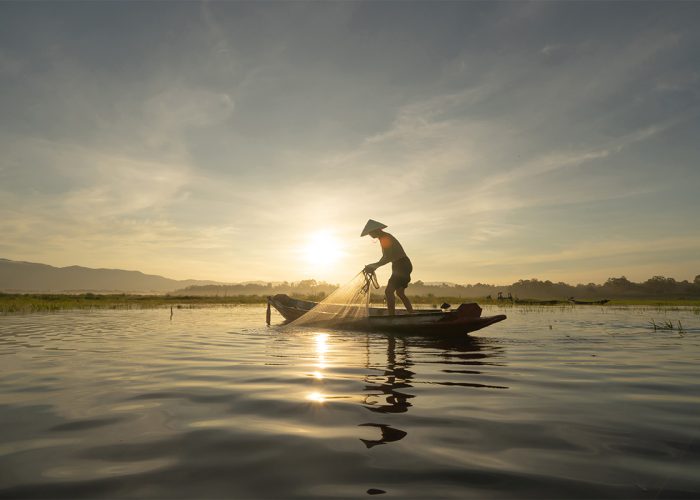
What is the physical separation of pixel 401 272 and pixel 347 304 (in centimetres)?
219

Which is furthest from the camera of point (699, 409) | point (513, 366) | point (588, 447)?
point (513, 366)

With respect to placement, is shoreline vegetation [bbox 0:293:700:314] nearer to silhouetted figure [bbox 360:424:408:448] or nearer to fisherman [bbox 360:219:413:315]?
fisherman [bbox 360:219:413:315]

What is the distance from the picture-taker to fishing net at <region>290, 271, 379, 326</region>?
1434 centimetres

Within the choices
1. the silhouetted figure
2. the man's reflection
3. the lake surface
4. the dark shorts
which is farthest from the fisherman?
the silhouetted figure

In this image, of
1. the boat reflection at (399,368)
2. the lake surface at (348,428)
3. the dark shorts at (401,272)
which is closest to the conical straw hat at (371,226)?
the dark shorts at (401,272)

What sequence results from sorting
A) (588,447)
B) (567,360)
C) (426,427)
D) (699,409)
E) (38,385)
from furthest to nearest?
1. (567,360)
2. (38,385)
3. (699,409)
4. (426,427)
5. (588,447)

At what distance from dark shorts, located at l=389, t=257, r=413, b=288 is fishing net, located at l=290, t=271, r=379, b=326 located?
67 centimetres

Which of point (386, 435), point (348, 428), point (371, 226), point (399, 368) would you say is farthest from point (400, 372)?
point (371, 226)

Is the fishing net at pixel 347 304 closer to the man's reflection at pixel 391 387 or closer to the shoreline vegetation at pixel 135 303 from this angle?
the man's reflection at pixel 391 387

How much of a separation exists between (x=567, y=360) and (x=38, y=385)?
8959 millimetres

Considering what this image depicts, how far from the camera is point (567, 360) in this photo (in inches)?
324

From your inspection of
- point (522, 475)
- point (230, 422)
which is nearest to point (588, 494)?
point (522, 475)

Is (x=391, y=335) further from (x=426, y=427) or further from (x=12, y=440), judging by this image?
(x=12, y=440)

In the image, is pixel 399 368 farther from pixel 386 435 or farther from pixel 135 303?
pixel 135 303
